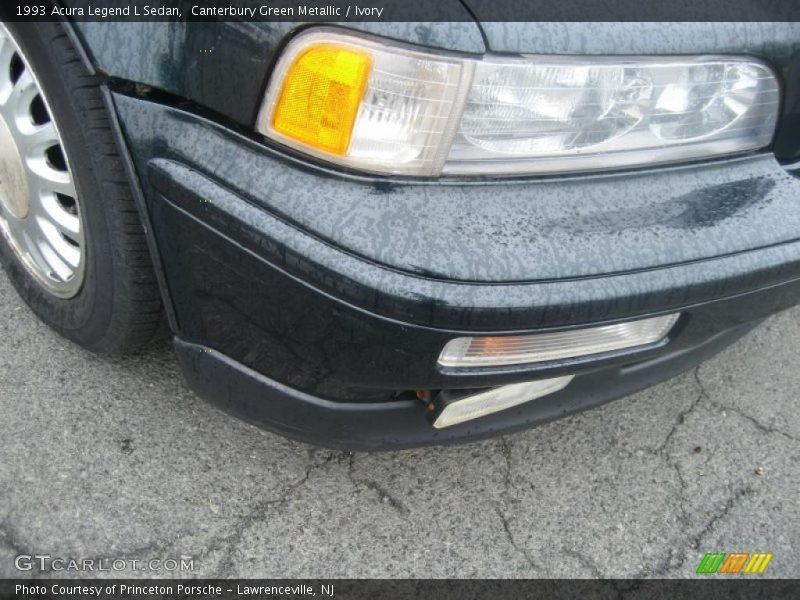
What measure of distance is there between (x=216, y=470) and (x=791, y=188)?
4.44 ft

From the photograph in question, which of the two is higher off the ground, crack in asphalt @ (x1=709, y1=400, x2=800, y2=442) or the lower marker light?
the lower marker light

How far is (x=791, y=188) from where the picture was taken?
158 cm

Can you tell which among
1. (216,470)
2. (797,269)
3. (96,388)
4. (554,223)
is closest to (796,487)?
(797,269)

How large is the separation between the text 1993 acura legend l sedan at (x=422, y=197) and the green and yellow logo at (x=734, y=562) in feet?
1.72

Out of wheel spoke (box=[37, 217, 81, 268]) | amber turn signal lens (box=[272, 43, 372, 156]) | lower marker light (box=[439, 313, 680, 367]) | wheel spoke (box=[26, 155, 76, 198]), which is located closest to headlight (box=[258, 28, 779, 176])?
amber turn signal lens (box=[272, 43, 372, 156])

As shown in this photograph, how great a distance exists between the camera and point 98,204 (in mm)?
1609

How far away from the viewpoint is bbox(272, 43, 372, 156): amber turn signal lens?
1.26m

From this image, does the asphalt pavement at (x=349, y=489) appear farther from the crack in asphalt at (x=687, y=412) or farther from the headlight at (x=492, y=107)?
the headlight at (x=492, y=107)

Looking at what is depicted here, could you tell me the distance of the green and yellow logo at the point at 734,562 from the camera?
1.80m

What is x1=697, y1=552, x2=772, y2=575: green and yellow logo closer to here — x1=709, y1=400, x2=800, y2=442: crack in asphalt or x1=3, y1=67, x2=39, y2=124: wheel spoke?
x1=709, y1=400, x2=800, y2=442: crack in asphalt

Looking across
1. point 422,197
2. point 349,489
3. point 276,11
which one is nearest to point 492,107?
point 422,197

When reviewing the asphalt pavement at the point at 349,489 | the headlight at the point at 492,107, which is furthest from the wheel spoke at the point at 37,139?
the headlight at the point at 492,107

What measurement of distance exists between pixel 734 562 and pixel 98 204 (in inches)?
62.8

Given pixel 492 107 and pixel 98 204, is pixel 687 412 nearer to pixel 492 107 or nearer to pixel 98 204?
pixel 492 107
